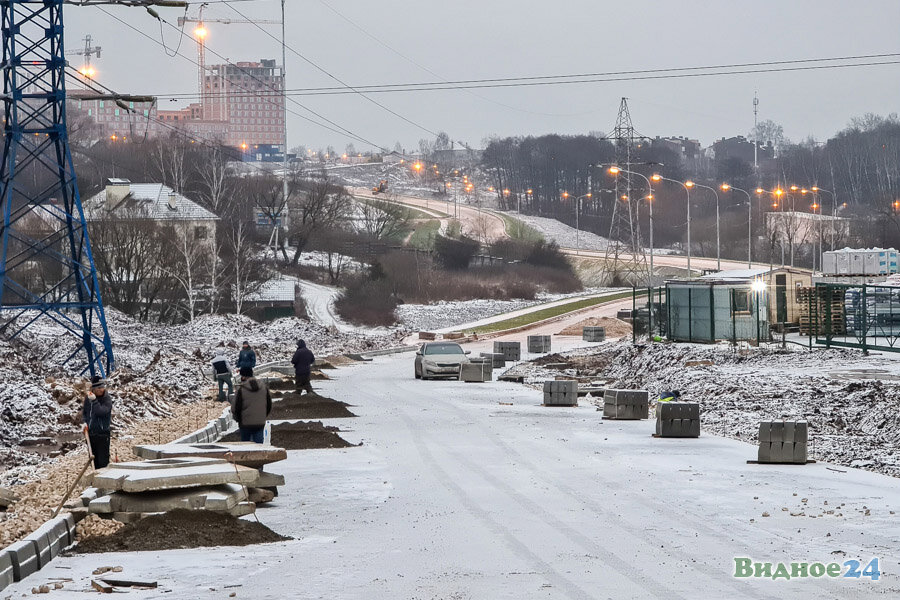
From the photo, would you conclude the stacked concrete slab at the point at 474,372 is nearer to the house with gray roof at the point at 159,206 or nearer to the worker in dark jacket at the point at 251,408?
the worker in dark jacket at the point at 251,408

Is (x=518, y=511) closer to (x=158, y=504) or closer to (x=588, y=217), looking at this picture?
(x=158, y=504)

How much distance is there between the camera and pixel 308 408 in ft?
103

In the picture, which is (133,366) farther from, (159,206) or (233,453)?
(159,206)

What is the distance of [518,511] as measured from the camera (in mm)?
15195

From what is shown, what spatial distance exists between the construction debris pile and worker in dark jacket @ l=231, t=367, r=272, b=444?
9.59 metres

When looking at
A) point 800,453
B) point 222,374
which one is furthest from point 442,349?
point 800,453

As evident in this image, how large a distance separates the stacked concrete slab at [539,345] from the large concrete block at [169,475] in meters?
50.7

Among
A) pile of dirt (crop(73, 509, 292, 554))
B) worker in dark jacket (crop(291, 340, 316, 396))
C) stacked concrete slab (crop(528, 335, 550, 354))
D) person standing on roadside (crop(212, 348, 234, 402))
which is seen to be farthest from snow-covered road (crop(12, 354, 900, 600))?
stacked concrete slab (crop(528, 335, 550, 354))

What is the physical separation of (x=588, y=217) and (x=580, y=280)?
241 feet

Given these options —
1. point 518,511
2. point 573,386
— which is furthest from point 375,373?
point 518,511

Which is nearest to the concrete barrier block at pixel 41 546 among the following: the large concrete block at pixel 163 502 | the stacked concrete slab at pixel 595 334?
the large concrete block at pixel 163 502

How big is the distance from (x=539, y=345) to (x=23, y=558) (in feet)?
181

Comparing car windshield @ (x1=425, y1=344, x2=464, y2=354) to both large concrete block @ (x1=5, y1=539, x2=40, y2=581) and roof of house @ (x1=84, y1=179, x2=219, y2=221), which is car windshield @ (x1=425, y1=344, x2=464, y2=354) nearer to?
large concrete block @ (x1=5, y1=539, x2=40, y2=581)

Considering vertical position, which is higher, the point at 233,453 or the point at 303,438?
the point at 233,453
